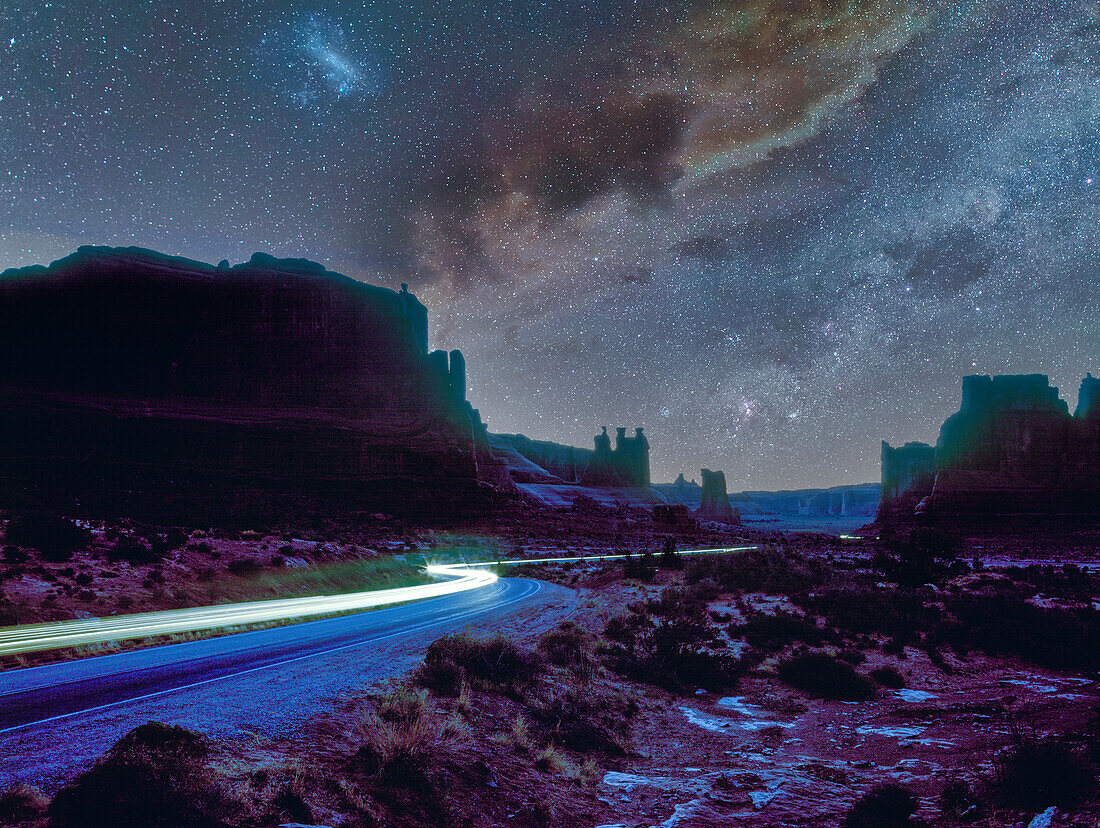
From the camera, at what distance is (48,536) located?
2020 centimetres

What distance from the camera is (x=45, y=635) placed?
470 inches

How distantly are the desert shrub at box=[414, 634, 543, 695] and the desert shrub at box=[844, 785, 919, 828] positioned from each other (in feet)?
17.1

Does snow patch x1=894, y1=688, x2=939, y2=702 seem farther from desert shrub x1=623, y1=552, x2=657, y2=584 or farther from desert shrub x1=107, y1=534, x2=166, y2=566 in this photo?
desert shrub x1=107, y1=534, x2=166, y2=566

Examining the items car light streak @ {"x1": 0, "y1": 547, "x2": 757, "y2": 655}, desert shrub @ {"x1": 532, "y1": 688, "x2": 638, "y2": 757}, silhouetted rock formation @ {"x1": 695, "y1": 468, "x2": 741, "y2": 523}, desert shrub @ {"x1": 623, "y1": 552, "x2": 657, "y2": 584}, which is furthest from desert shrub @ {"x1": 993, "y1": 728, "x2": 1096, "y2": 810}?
silhouetted rock formation @ {"x1": 695, "y1": 468, "x2": 741, "y2": 523}

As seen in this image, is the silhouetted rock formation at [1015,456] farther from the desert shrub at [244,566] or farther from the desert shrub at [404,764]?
the desert shrub at [404,764]

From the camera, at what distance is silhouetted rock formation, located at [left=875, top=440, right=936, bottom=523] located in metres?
110

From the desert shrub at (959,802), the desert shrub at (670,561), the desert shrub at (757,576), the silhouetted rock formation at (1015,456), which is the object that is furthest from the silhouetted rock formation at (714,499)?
the desert shrub at (959,802)

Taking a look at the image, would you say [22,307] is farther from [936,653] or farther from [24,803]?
[936,653]

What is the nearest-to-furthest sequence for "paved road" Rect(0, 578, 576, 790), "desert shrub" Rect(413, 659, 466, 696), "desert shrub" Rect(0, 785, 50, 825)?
"desert shrub" Rect(0, 785, 50, 825), "paved road" Rect(0, 578, 576, 790), "desert shrub" Rect(413, 659, 466, 696)

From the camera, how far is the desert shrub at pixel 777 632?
1402cm

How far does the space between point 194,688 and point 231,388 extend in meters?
70.1

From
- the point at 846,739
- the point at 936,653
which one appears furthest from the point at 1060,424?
the point at 846,739

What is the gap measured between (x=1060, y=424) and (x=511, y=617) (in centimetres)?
10236

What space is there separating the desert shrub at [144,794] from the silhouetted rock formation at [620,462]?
15029 cm
